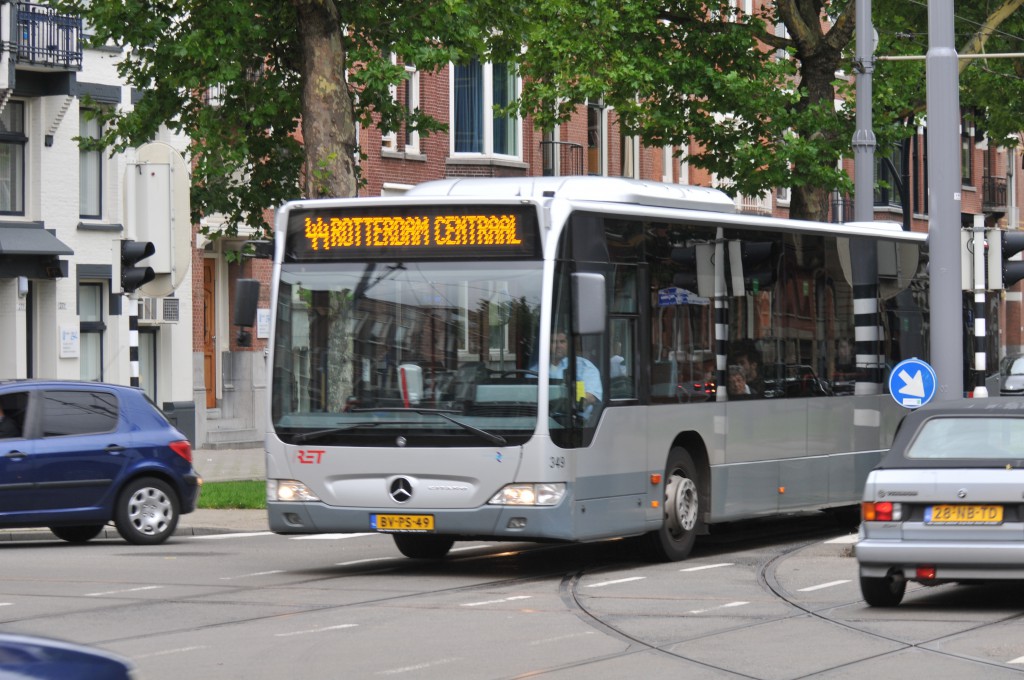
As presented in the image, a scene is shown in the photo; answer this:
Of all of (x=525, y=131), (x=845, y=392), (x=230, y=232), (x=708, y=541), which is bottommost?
(x=708, y=541)

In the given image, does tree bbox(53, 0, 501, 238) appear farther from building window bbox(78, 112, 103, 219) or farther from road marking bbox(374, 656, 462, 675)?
road marking bbox(374, 656, 462, 675)

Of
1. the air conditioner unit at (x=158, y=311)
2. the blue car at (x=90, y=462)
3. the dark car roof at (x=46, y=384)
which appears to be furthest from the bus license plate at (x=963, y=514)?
the air conditioner unit at (x=158, y=311)

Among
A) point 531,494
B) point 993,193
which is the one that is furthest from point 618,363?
point 993,193

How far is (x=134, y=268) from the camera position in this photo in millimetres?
21328

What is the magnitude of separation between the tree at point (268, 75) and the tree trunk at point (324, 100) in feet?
0.04

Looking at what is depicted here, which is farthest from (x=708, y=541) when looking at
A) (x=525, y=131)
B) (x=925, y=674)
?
(x=525, y=131)

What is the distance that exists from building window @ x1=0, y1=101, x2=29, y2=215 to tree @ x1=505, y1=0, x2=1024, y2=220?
8961mm

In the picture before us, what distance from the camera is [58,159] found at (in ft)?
117

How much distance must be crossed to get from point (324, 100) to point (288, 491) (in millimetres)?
8763

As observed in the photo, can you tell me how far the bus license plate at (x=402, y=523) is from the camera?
15328 millimetres

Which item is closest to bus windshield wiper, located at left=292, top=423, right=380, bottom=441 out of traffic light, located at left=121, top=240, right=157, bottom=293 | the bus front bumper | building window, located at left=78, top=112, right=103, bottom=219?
the bus front bumper

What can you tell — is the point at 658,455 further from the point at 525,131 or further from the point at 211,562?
the point at 525,131

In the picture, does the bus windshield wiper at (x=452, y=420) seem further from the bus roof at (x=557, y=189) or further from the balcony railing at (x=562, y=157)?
the balcony railing at (x=562, y=157)

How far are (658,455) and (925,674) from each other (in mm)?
6310
